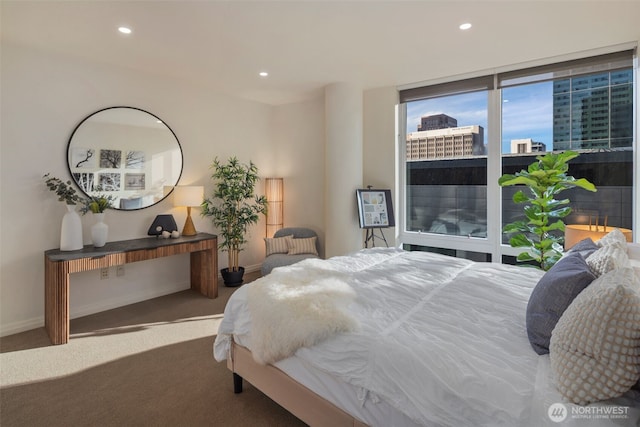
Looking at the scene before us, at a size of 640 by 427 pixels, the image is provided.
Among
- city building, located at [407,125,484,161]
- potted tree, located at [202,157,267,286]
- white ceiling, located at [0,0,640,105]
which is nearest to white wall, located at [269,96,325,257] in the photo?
potted tree, located at [202,157,267,286]

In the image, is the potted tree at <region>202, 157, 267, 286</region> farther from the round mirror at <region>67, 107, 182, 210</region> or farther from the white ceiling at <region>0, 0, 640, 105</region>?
Result: the white ceiling at <region>0, 0, 640, 105</region>

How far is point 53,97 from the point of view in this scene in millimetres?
3141

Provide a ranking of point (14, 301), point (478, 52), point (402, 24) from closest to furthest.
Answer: point (402, 24)
point (14, 301)
point (478, 52)

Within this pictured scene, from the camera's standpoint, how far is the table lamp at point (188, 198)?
3826 millimetres

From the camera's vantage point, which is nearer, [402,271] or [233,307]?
[233,307]

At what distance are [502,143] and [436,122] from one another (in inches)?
32.9

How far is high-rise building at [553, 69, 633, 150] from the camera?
313 cm

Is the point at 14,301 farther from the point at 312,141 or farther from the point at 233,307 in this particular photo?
the point at 312,141

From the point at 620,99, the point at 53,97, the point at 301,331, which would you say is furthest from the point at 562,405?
the point at 53,97

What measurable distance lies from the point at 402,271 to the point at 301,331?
111 cm

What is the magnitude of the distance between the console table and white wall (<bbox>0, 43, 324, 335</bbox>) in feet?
0.78

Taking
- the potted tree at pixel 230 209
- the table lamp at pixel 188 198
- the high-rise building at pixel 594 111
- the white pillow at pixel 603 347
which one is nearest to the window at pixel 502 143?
the high-rise building at pixel 594 111

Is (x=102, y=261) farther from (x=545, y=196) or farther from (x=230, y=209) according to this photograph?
(x=545, y=196)

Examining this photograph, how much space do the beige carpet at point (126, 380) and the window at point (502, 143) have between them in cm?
302
